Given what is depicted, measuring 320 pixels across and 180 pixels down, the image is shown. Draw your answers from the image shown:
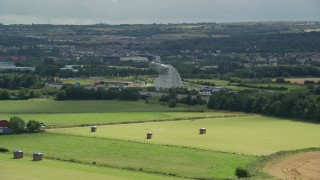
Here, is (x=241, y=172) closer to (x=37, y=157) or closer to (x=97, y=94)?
(x=37, y=157)

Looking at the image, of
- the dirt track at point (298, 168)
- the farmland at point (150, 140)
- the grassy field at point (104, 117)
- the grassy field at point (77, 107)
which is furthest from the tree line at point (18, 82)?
the dirt track at point (298, 168)

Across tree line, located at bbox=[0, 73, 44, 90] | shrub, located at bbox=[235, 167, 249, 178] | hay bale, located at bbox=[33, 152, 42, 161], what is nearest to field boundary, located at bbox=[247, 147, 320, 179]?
shrub, located at bbox=[235, 167, 249, 178]

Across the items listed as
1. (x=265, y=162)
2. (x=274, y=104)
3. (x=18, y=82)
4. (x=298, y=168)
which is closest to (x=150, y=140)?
(x=265, y=162)

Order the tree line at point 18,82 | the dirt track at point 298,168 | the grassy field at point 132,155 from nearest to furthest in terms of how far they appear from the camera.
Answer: the dirt track at point 298,168 < the grassy field at point 132,155 < the tree line at point 18,82

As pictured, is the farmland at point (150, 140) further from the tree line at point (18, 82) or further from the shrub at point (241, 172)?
the tree line at point (18, 82)

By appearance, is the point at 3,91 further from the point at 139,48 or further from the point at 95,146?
the point at 139,48

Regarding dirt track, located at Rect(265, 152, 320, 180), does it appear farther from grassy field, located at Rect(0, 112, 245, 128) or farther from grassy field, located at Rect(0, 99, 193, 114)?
grassy field, located at Rect(0, 99, 193, 114)
